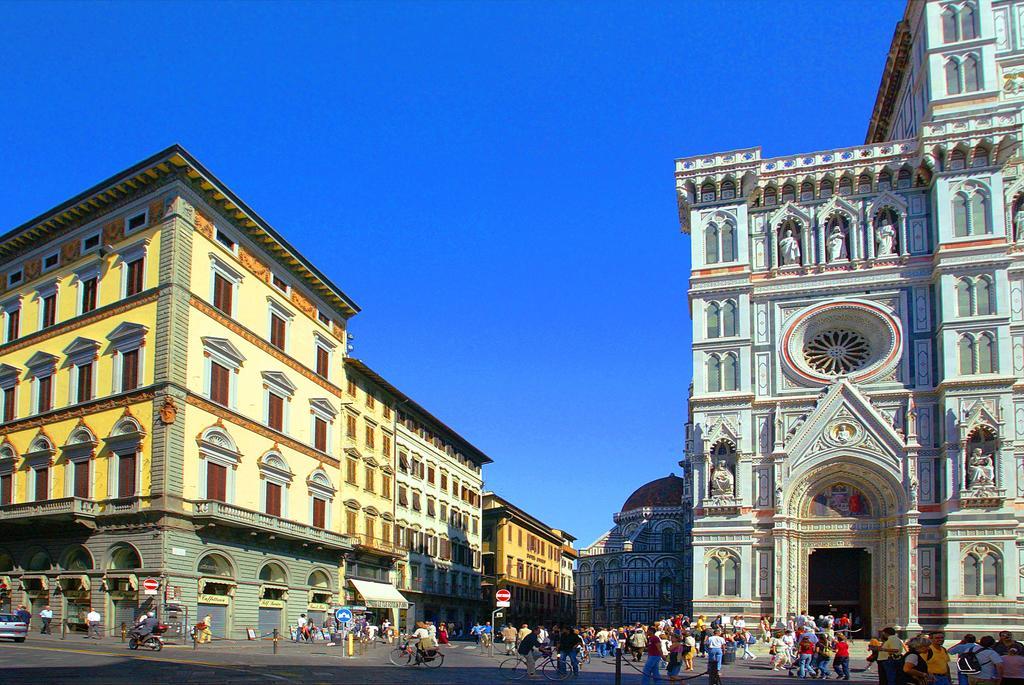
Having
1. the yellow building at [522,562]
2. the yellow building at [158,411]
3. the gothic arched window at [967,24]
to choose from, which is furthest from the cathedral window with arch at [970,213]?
the yellow building at [522,562]

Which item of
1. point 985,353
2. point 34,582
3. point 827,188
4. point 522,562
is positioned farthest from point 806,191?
point 522,562

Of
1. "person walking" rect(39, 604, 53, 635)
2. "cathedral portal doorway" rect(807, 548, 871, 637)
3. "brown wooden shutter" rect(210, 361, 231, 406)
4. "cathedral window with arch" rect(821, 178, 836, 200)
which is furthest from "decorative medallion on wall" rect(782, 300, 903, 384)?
"person walking" rect(39, 604, 53, 635)

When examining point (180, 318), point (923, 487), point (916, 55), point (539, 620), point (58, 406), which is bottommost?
point (539, 620)

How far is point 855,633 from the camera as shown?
152ft

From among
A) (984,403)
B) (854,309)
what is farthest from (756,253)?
(984,403)

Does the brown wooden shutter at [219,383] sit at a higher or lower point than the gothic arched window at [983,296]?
lower

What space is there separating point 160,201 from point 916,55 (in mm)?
39039

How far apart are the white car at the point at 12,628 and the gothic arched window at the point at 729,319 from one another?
3220cm

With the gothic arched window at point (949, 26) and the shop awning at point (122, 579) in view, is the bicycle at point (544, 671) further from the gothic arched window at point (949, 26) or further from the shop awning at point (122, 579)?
the gothic arched window at point (949, 26)

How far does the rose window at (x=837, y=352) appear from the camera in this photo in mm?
47719

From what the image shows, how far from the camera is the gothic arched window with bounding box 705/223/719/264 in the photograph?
49.6 meters

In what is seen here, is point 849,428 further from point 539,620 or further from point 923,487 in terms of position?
point 539,620

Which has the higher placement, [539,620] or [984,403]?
[984,403]

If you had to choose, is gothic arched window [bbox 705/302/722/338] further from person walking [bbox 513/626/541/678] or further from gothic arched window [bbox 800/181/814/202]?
person walking [bbox 513/626/541/678]
